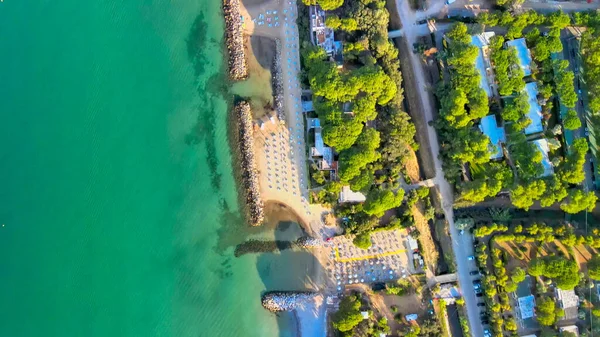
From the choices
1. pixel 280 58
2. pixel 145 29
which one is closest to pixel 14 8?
pixel 145 29

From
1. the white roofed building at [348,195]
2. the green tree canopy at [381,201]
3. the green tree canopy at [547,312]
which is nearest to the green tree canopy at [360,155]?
the white roofed building at [348,195]

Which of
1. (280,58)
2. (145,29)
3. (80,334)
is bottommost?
(80,334)

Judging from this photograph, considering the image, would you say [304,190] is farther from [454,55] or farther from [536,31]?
[536,31]

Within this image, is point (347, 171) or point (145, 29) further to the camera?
point (145, 29)

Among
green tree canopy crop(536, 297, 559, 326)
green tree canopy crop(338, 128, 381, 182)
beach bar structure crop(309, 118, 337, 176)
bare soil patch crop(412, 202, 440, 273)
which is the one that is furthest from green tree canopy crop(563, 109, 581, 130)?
beach bar structure crop(309, 118, 337, 176)

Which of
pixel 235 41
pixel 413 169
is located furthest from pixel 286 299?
pixel 235 41

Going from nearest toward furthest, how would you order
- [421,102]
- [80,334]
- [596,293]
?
1. [596,293]
2. [421,102]
3. [80,334]

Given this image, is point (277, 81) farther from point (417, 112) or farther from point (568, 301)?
point (568, 301)
